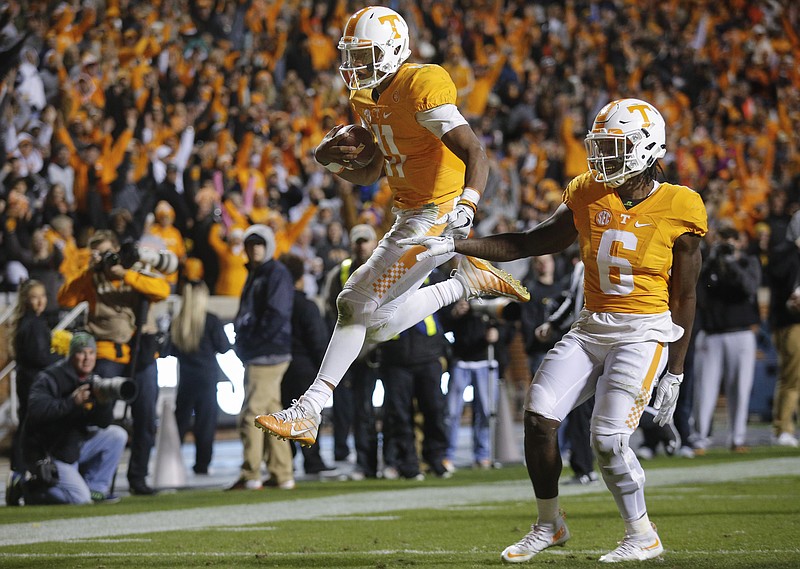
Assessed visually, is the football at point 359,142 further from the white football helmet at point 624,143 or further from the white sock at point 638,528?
the white sock at point 638,528

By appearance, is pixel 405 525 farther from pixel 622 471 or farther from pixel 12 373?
pixel 12 373

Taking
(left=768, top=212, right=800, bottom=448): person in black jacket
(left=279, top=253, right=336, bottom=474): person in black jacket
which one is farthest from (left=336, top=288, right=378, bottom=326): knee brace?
(left=768, top=212, right=800, bottom=448): person in black jacket

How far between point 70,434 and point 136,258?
1.38 m

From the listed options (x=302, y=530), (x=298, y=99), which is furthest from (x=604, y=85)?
(x=302, y=530)

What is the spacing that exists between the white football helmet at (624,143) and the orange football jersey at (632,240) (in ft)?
0.41

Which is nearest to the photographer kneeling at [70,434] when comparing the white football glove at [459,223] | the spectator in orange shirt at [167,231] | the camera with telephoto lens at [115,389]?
the camera with telephoto lens at [115,389]

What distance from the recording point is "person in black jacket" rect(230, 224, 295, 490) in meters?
10.1

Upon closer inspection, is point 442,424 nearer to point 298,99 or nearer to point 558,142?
point 298,99

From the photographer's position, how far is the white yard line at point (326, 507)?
7520 mm

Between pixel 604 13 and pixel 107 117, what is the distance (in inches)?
523

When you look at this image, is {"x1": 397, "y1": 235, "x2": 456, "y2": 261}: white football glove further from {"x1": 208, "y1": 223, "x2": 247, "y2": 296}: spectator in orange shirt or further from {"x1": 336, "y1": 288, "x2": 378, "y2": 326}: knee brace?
{"x1": 208, "y1": 223, "x2": 247, "y2": 296}: spectator in orange shirt

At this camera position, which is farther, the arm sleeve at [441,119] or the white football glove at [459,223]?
the arm sleeve at [441,119]

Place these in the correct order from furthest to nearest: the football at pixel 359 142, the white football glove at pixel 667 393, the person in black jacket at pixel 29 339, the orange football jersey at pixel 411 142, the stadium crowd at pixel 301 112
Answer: the stadium crowd at pixel 301 112, the person in black jacket at pixel 29 339, the football at pixel 359 142, the orange football jersey at pixel 411 142, the white football glove at pixel 667 393

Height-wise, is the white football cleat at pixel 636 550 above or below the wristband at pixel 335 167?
below
